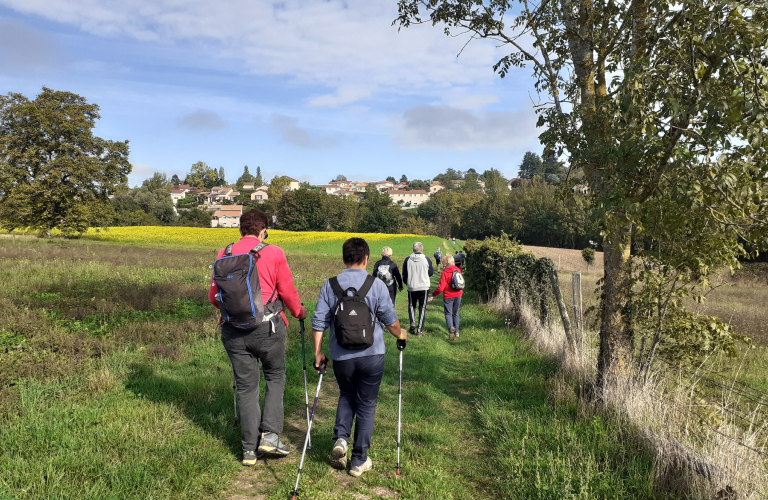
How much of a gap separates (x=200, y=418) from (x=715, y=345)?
18.3ft

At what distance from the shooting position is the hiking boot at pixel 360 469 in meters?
3.97

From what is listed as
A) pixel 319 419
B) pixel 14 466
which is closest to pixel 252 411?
pixel 319 419

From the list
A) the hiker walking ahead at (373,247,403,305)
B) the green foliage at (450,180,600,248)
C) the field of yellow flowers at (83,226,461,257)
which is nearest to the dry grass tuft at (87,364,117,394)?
the hiker walking ahead at (373,247,403,305)

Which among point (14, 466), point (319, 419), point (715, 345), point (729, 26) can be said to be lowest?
point (319, 419)

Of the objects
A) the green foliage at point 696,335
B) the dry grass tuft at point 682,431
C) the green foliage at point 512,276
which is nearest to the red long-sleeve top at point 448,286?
the green foliage at point 512,276

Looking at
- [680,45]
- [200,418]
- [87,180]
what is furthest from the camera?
[87,180]

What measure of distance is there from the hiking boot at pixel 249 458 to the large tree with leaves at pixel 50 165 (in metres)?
46.3

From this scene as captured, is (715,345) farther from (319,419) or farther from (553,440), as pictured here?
(319,419)

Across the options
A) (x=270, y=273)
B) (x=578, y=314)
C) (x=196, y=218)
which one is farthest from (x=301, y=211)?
(x=270, y=273)

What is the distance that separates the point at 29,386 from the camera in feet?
16.8

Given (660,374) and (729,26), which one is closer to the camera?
(729,26)

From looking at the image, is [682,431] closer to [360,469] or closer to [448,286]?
[360,469]

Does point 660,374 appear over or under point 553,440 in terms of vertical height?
over

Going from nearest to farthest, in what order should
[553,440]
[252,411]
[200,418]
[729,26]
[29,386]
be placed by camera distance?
[729,26] → [252,411] → [553,440] → [200,418] → [29,386]
